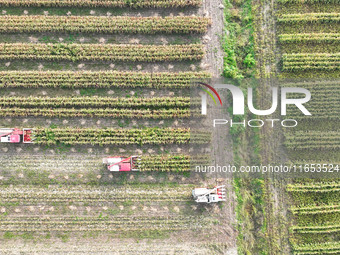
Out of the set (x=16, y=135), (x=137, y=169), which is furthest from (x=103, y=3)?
(x=137, y=169)

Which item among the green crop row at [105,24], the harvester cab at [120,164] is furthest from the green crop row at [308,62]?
the harvester cab at [120,164]

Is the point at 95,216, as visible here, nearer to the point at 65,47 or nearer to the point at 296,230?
the point at 65,47

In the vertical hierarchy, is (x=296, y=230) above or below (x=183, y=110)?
below

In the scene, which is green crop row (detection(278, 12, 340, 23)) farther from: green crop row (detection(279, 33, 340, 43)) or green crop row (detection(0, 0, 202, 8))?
green crop row (detection(0, 0, 202, 8))

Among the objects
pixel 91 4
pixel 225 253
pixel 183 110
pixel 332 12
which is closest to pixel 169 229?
pixel 225 253

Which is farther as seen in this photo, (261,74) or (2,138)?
(261,74)

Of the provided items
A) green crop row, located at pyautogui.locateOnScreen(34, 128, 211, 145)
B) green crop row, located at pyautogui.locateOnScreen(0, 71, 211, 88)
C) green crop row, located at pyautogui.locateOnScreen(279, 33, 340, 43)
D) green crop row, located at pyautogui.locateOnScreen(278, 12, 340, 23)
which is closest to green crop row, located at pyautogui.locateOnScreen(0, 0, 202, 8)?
green crop row, located at pyautogui.locateOnScreen(0, 71, 211, 88)

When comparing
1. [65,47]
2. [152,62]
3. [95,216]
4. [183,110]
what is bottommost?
[95,216]

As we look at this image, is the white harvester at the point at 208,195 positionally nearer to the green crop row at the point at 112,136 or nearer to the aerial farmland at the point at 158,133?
the aerial farmland at the point at 158,133
